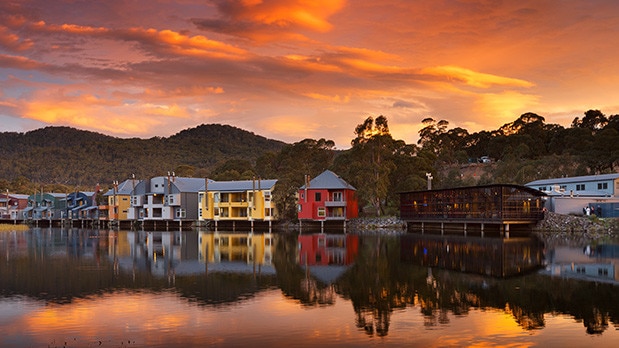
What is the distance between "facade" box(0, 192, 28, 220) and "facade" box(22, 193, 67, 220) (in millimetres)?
6274

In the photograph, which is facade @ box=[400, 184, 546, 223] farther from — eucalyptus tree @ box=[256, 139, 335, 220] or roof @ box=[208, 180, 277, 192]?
roof @ box=[208, 180, 277, 192]

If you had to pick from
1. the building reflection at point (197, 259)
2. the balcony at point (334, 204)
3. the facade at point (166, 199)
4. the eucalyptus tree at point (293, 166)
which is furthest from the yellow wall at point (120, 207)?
the building reflection at point (197, 259)

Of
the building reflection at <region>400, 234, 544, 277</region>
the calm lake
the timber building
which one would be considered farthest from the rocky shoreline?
the calm lake

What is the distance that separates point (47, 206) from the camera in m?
119

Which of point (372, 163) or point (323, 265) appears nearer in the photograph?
point (323, 265)

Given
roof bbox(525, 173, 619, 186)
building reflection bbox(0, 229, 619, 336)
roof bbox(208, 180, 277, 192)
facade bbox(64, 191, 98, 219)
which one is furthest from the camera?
facade bbox(64, 191, 98, 219)

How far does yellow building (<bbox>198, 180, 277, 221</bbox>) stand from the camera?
84188 millimetres

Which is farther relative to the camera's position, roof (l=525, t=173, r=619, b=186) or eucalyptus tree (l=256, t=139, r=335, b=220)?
eucalyptus tree (l=256, t=139, r=335, b=220)

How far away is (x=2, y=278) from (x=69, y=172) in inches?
6923

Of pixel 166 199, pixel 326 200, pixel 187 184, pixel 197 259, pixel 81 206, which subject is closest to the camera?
pixel 197 259

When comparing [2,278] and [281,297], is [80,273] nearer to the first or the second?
[2,278]

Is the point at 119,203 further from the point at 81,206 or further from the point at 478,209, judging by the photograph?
the point at 478,209

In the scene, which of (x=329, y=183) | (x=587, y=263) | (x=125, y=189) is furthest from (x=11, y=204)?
(x=587, y=263)

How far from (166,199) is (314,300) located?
7317cm
